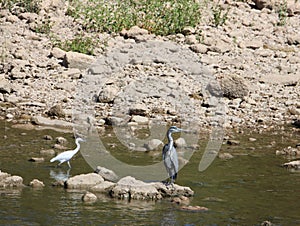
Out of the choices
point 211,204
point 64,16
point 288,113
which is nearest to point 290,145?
point 288,113

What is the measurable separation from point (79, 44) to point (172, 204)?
11.5 m

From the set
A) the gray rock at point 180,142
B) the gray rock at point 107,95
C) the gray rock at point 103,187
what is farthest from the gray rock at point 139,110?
the gray rock at point 103,187

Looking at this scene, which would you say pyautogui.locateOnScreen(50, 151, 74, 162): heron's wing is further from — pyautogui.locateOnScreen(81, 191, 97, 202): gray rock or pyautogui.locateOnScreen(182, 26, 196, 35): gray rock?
pyautogui.locateOnScreen(182, 26, 196, 35): gray rock

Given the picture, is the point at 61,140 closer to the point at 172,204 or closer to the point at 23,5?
the point at 172,204

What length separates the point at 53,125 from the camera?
17.5 metres

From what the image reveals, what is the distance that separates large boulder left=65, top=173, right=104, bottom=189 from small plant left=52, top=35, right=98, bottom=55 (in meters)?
10.2

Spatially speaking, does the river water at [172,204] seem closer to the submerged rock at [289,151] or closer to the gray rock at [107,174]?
the submerged rock at [289,151]

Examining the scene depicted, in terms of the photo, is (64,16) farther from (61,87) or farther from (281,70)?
(281,70)

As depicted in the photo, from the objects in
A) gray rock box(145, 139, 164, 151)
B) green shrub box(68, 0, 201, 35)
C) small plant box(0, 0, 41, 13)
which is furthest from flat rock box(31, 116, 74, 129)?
small plant box(0, 0, 41, 13)

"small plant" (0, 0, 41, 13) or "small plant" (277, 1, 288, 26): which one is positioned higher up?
"small plant" (277, 1, 288, 26)

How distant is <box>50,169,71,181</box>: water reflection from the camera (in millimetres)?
12904

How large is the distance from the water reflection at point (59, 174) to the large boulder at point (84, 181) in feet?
1.84

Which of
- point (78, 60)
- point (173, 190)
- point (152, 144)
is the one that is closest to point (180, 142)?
point (152, 144)

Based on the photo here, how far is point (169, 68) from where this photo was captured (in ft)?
70.6
